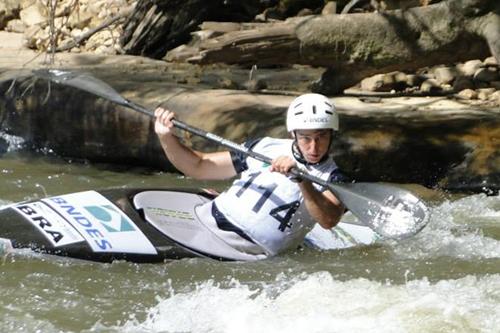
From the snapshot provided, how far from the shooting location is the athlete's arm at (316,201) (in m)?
5.51

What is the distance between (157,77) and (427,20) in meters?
2.79

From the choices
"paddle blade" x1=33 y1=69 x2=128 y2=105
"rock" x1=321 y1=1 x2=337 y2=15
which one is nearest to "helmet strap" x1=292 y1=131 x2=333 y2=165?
"paddle blade" x1=33 y1=69 x2=128 y2=105

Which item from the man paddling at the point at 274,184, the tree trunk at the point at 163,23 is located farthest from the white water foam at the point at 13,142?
the man paddling at the point at 274,184

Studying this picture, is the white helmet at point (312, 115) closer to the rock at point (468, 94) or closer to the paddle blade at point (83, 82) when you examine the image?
the paddle blade at point (83, 82)

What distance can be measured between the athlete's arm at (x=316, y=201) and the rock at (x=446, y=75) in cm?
478

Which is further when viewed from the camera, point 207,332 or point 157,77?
point 157,77

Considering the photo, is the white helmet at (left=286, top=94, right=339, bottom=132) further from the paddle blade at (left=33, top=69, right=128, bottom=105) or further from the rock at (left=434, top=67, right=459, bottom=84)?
the rock at (left=434, top=67, right=459, bottom=84)

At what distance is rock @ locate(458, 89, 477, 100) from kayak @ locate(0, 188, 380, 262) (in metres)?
3.70

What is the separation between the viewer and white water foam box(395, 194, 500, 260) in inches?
247

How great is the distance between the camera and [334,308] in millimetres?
A: 4840

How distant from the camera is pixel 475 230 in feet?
22.4

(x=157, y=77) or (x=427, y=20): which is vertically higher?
(x=427, y=20)

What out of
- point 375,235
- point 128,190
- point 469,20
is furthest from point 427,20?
point 128,190

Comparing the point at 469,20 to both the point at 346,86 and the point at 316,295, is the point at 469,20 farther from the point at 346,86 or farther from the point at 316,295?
the point at 316,295
